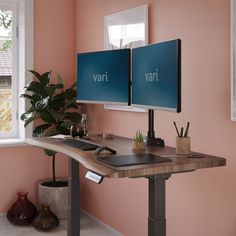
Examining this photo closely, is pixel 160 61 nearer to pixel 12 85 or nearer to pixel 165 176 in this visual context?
pixel 165 176

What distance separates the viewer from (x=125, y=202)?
11.3 feet

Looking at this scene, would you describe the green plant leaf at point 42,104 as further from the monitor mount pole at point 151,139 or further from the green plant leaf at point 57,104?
the monitor mount pole at point 151,139

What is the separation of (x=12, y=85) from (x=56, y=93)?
46cm

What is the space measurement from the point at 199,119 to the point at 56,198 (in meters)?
1.82

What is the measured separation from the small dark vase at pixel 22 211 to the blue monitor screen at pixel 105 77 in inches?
51.6

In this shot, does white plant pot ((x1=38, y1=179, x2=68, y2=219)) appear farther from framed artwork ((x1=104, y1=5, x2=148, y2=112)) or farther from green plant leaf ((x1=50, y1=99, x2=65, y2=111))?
framed artwork ((x1=104, y1=5, x2=148, y2=112))

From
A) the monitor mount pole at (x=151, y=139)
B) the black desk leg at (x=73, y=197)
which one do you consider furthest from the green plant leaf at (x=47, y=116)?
the monitor mount pole at (x=151, y=139)

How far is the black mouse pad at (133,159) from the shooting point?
1.91m

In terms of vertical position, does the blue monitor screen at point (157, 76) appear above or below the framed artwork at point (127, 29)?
below

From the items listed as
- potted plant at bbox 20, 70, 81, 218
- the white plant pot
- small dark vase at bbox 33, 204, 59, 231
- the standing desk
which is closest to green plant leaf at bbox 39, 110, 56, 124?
potted plant at bbox 20, 70, 81, 218

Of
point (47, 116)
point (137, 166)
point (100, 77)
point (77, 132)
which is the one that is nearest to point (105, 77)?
point (100, 77)

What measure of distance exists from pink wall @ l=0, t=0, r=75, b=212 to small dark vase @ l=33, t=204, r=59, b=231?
46 cm

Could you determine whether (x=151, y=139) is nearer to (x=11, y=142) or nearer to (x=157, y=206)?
(x=157, y=206)

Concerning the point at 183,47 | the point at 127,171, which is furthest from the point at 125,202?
the point at 127,171
